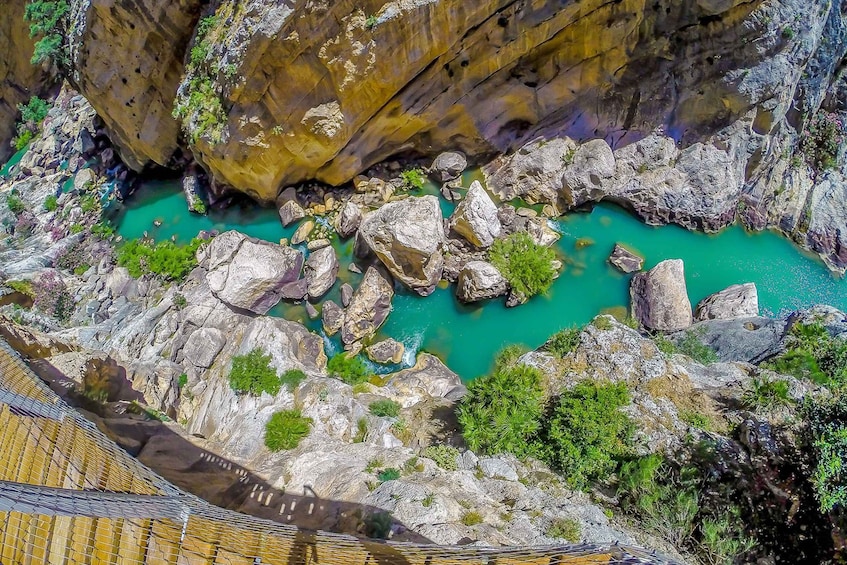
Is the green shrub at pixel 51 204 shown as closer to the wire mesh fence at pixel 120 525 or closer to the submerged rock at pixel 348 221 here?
the submerged rock at pixel 348 221

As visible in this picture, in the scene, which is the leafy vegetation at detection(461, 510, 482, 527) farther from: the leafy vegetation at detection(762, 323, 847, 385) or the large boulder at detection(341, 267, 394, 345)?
the large boulder at detection(341, 267, 394, 345)

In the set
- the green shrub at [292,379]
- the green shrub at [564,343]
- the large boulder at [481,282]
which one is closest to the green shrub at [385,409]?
the green shrub at [292,379]

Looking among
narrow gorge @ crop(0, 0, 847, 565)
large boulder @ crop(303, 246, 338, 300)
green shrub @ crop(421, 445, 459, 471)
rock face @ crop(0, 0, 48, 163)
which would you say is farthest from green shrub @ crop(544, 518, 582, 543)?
rock face @ crop(0, 0, 48, 163)

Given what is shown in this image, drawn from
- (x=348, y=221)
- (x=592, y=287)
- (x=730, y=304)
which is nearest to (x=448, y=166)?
(x=348, y=221)

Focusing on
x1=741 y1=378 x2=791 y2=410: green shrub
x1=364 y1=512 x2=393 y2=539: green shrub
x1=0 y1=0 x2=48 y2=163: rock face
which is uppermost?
x1=0 y1=0 x2=48 y2=163: rock face

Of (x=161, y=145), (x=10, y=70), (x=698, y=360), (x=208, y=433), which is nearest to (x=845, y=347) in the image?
(x=698, y=360)

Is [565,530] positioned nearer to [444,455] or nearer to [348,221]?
[444,455]
